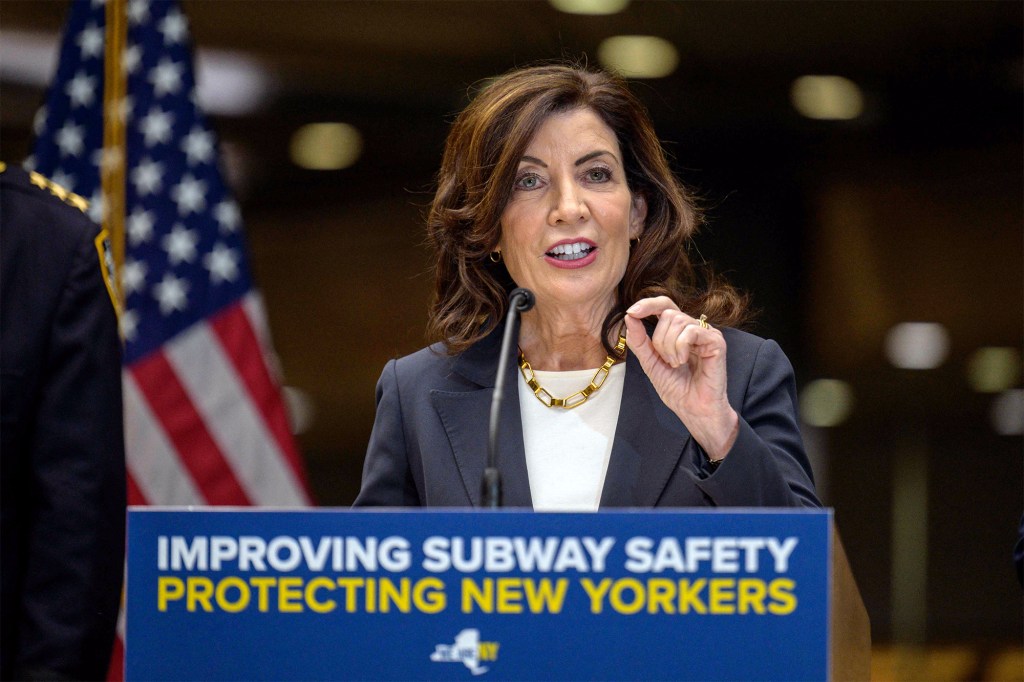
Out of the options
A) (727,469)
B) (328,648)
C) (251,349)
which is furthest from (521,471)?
(251,349)

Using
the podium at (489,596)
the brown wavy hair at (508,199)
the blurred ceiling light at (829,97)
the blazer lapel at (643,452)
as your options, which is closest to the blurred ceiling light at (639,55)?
the blurred ceiling light at (829,97)

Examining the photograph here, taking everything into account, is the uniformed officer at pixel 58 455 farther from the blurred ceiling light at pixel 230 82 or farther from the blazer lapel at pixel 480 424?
the blurred ceiling light at pixel 230 82

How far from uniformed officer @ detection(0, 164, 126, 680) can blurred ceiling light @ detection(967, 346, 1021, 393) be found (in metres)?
3.81

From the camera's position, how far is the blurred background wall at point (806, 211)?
493 centimetres

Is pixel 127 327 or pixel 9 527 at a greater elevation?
pixel 127 327

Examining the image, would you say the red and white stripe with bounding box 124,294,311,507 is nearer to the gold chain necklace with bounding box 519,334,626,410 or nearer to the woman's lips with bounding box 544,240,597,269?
the gold chain necklace with bounding box 519,334,626,410

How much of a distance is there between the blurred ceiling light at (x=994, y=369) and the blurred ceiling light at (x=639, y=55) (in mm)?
1530

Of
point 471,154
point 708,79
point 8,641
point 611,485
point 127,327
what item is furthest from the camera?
point 708,79

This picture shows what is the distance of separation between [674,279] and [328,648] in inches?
47.4

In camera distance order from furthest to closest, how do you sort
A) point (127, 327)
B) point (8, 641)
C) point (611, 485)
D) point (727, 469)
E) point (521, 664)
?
point (127, 327), point (611, 485), point (727, 469), point (8, 641), point (521, 664)

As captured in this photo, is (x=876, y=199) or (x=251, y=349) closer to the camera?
(x=251, y=349)

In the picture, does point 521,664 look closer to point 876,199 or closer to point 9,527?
point 9,527

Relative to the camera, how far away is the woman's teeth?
2.42 m

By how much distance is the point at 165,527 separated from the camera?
164 cm
